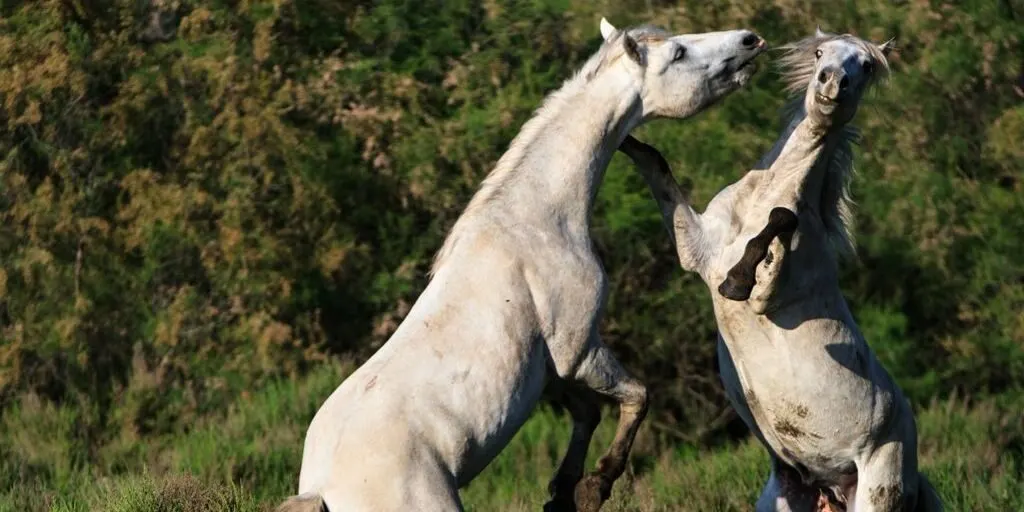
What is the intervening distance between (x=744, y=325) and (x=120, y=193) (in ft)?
23.2

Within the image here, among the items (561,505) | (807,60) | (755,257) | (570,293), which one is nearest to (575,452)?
(561,505)

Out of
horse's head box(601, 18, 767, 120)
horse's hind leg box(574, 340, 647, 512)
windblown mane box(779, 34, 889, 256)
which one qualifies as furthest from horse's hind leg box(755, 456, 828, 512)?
horse's head box(601, 18, 767, 120)

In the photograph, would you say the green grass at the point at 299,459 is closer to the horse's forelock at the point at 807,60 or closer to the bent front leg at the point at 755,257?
the bent front leg at the point at 755,257

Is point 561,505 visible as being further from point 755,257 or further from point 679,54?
point 679,54

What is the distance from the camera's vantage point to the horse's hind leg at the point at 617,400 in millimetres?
6938

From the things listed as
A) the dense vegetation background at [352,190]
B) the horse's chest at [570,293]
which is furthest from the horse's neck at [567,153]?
the dense vegetation background at [352,190]

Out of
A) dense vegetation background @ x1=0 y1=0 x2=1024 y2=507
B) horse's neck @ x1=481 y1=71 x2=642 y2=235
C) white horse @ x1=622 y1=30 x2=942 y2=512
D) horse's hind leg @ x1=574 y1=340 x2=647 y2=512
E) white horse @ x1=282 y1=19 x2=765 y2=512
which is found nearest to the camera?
white horse @ x1=282 y1=19 x2=765 y2=512

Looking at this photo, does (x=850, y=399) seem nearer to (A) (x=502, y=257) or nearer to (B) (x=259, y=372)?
(A) (x=502, y=257)

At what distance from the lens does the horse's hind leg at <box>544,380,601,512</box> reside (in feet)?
23.6

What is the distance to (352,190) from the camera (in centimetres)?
1374

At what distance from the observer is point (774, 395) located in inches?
301

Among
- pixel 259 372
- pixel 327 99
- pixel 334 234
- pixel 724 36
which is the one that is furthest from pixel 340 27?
pixel 724 36

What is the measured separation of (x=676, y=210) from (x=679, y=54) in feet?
2.25

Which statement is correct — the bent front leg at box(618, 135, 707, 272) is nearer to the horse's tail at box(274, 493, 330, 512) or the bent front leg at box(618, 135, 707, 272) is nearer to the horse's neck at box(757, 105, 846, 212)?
the horse's neck at box(757, 105, 846, 212)
